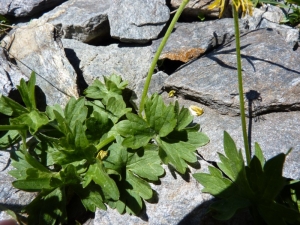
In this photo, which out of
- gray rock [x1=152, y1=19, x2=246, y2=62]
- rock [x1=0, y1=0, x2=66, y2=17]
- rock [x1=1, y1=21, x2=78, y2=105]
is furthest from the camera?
rock [x1=0, y1=0, x2=66, y2=17]

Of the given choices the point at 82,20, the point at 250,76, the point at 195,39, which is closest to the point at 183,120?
the point at 250,76

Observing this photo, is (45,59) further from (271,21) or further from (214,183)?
(271,21)

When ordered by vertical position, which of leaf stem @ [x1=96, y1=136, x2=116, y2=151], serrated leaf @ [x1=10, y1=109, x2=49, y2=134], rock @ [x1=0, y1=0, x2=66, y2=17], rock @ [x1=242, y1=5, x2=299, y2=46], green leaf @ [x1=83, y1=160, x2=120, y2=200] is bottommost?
green leaf @ [x1=83, y1=160, x2=120, y2=200]

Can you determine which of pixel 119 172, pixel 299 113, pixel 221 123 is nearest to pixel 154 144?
pixel 119 172

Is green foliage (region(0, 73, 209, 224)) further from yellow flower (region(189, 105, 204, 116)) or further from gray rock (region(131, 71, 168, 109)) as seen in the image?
gray rock (region(131, 71, 168, 109))

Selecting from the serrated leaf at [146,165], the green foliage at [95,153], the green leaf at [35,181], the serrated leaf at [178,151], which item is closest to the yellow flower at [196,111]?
the green foliage at [95,153]

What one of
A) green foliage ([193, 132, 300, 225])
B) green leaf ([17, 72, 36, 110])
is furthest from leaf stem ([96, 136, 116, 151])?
green foliage ([193, 132, 300, 225])
